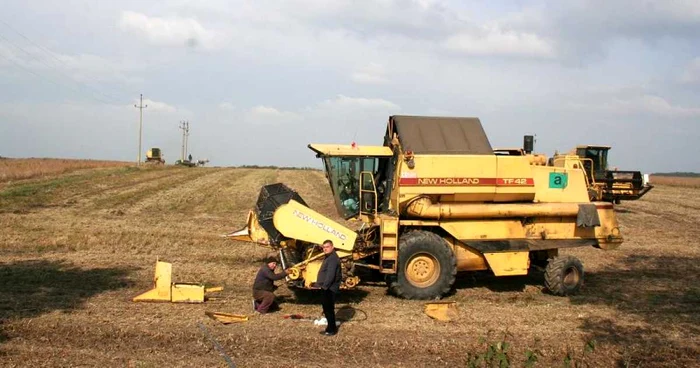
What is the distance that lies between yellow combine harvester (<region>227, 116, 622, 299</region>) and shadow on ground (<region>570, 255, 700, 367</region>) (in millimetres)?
978

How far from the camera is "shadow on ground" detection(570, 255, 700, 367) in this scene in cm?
771

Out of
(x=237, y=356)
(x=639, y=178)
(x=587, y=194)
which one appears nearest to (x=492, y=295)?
(x=587, y=194)

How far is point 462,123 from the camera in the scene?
11.2 metres

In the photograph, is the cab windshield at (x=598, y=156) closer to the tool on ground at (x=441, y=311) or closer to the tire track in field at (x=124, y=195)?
the tool on ground at (x=441, y=311)

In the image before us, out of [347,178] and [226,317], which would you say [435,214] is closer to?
[347,178]

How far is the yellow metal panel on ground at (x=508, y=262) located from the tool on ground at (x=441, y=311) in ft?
6.27

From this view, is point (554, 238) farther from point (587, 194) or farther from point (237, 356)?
point (237, 356)

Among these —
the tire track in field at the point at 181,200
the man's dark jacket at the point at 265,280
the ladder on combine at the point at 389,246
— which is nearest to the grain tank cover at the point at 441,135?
the ladder on combine at the point at 389,246

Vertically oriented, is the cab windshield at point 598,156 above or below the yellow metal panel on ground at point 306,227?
above

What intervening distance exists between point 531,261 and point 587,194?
1884 millimetres

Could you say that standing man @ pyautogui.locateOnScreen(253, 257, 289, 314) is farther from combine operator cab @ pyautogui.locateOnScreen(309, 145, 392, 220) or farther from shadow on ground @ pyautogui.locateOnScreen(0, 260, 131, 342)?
shadow on ground @ pyautogui.locateOnScreen(0, 260, 131, 342)

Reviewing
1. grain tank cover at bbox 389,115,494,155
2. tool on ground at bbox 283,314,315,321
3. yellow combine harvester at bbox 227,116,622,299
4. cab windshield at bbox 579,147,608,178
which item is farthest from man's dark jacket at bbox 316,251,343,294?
cab windshield at bbox 579,147,608,178

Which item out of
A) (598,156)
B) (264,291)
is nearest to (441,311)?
(264,291)

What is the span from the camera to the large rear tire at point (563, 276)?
35.5 feet
